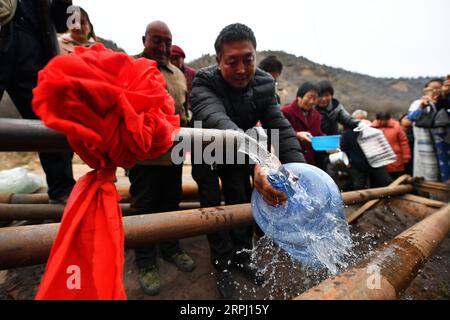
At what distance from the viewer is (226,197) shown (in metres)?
2.39

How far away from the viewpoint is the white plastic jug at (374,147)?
3.99m

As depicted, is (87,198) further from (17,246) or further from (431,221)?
(431,221)

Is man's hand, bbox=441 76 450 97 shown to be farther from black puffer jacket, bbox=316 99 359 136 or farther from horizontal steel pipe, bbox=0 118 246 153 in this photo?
horizontal steel pipe, bbox=0 118 246 153

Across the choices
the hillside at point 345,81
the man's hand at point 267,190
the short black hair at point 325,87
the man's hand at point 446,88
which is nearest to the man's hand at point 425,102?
the man's hand at point 446,88

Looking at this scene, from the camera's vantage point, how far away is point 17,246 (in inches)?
39.0

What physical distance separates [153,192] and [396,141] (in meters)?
5.12

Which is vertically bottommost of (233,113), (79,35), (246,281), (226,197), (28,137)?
(246,281)

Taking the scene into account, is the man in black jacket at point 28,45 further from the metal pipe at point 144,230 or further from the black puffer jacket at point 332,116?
the black puffer jacket at point 332,116

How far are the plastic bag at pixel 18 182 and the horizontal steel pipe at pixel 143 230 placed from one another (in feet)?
8.53

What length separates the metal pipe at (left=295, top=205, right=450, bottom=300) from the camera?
2.56 ft

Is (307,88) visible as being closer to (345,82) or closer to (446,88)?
(446,88)

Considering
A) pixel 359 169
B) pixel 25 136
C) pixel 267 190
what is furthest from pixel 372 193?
pixel 25 136
